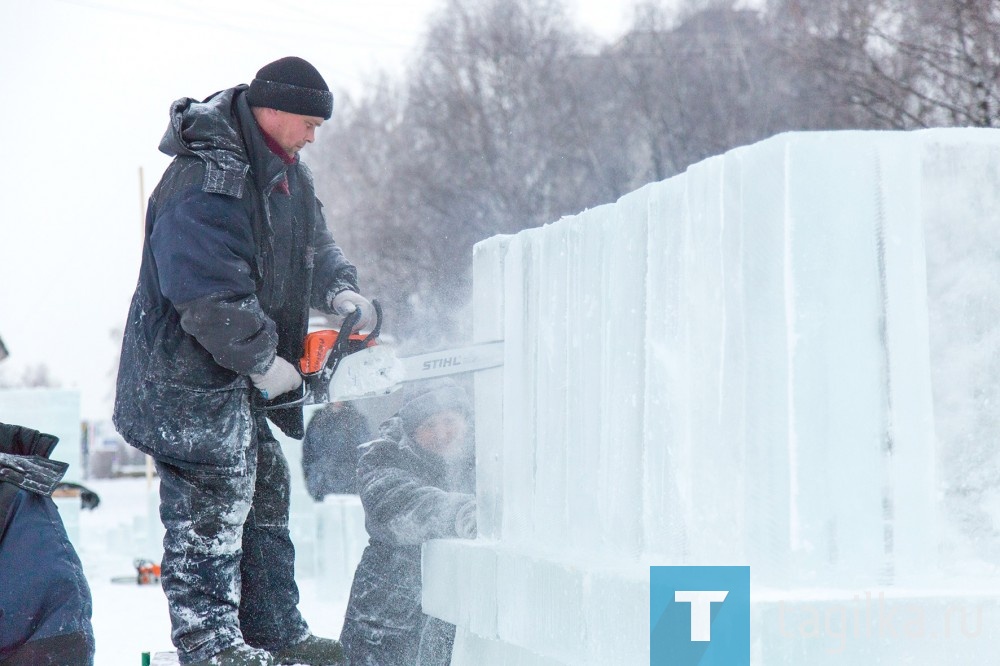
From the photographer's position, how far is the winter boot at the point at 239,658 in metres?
2.29

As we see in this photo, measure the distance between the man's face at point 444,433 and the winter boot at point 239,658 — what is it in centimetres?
88

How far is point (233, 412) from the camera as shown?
7.98 ft

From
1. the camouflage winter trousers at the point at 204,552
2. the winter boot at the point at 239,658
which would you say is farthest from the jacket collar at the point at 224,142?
the winter boot at the point at 239,658

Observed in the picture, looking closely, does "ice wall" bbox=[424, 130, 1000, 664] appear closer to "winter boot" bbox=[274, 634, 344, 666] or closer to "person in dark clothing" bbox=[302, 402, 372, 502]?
"winter boot" bbox=[274, 634, 344, 666]

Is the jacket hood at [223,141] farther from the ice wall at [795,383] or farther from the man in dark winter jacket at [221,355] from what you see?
the ice wall at [795,383]

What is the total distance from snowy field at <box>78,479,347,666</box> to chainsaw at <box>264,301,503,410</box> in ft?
7.58

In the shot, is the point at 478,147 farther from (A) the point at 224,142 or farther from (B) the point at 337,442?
(A) the point at 224,142

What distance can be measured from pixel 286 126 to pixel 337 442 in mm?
2756

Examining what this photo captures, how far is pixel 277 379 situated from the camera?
247 cm

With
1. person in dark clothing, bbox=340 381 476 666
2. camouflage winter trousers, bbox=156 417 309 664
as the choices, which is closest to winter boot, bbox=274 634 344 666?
camouflage winter trousers, bbox=156 417 309 664

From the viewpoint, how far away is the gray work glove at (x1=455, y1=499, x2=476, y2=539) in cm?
259

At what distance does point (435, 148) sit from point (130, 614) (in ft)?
58.0

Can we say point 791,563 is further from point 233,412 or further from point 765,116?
point 765,116

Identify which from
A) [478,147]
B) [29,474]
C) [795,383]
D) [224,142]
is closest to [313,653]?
[29,474]
